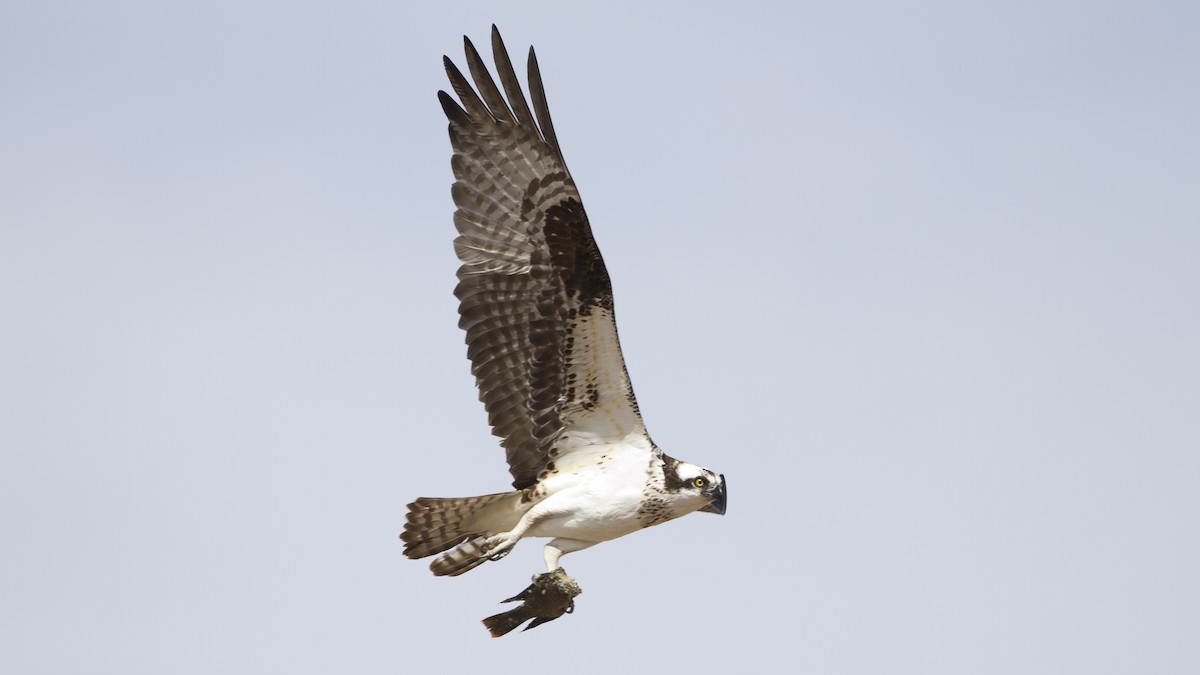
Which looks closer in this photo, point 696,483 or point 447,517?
point 696,483

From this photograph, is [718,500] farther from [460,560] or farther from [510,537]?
[460,560]

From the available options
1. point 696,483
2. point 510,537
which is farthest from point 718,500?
point 510,537

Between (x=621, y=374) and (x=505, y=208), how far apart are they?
137 centimetres

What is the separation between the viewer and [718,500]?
1065 centimetres

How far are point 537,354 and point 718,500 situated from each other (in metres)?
1.57

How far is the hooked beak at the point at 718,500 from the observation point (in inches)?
418

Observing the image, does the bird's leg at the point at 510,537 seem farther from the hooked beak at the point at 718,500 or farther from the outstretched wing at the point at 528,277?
the hooked beak at the point at 718,500

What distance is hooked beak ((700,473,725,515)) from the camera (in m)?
10.6

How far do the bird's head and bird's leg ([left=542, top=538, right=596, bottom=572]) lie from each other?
2.28ft

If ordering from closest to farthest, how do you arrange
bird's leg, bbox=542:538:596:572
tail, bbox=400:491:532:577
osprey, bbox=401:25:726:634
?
bird's leg, bbox=542:538:596:572, osprey, bbox=401:25:726:634, tail, bbox=400:491:532:577

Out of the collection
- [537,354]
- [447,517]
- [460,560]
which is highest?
[537,354]

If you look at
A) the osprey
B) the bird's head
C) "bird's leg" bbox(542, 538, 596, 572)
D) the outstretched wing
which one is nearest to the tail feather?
the osprey

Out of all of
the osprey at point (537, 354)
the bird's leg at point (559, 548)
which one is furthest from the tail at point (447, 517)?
the bird's leg at point (559, 548)

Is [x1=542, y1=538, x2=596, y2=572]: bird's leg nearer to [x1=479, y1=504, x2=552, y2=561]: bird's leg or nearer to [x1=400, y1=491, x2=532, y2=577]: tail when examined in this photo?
[x1=479, y1=504, x2=552, y2=561]: bird's leg
